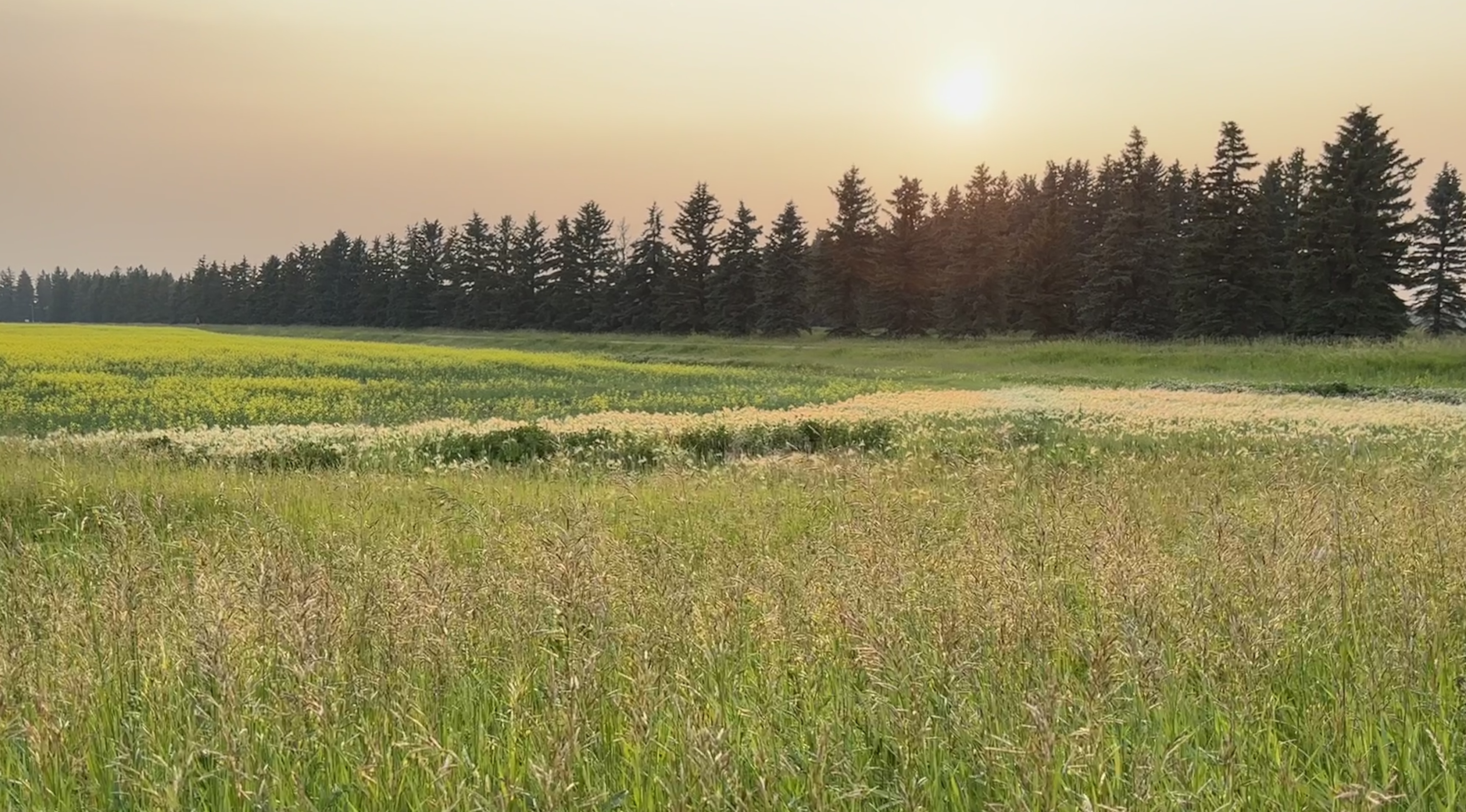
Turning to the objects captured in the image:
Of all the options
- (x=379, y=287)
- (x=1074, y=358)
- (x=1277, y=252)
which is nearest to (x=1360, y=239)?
(x=1277, y=252)

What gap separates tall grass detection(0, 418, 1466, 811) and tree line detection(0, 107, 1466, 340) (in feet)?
170

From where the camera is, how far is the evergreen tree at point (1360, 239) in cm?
4625

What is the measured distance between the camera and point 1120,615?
3.43 metres

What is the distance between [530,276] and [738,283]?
25.6 metres

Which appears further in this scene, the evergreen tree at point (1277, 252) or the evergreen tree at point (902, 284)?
the evergreen tree at point (902, 284)

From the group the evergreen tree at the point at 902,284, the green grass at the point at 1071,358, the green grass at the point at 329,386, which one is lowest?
the green grass at the point at 329,386

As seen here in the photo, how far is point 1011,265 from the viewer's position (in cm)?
6500

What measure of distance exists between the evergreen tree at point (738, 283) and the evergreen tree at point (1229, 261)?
35.3m

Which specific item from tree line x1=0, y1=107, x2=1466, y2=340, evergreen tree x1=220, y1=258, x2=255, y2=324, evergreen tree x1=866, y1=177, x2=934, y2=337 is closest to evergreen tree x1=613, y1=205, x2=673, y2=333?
tree line x1=0, y1=107, x2=1466, y2=340

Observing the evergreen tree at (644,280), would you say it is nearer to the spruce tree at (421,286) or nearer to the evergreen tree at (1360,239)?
the spruce tree at (421,286)

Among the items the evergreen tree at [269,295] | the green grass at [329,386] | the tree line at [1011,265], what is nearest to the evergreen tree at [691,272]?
the tree line at [1011,265]

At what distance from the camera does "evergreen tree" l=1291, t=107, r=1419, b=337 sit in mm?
46250

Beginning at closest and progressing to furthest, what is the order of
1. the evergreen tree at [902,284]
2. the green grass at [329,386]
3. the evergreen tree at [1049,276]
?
the green grass at [329,386]
the evergreen tree at [1049,276]
the evergreen tree at [902,284]

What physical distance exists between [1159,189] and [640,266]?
44.7m
